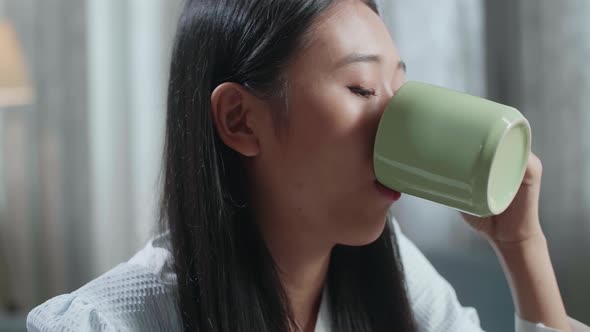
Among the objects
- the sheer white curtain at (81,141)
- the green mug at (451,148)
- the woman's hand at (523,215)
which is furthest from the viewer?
the sheer white curtain at (81,141)

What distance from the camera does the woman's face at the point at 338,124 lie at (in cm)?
83

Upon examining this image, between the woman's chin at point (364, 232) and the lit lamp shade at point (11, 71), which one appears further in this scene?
the lit lamp shade at point (11, 71)

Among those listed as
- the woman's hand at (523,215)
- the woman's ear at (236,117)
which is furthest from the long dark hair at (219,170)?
the woman's hand at (523,215)

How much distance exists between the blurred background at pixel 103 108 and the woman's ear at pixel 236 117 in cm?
109

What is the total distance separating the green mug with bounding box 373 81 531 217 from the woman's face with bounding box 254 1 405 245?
39 mm

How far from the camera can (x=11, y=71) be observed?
224 cm

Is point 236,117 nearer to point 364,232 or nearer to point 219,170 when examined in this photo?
point 219,170

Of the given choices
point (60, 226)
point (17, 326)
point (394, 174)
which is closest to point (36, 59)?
point (60, 226)

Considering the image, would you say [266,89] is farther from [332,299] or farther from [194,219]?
[332,299]

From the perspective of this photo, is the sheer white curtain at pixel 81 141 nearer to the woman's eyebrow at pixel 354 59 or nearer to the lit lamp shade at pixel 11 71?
the lit lamp shade at pixel 11 71

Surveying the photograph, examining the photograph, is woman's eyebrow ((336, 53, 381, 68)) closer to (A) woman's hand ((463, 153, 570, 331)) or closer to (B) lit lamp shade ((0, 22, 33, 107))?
(A) woman's hand ((463, 153, 570, 331))

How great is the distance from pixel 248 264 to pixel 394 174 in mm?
236

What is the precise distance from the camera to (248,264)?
0.94 meters

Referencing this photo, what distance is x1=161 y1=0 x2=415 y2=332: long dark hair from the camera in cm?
86
